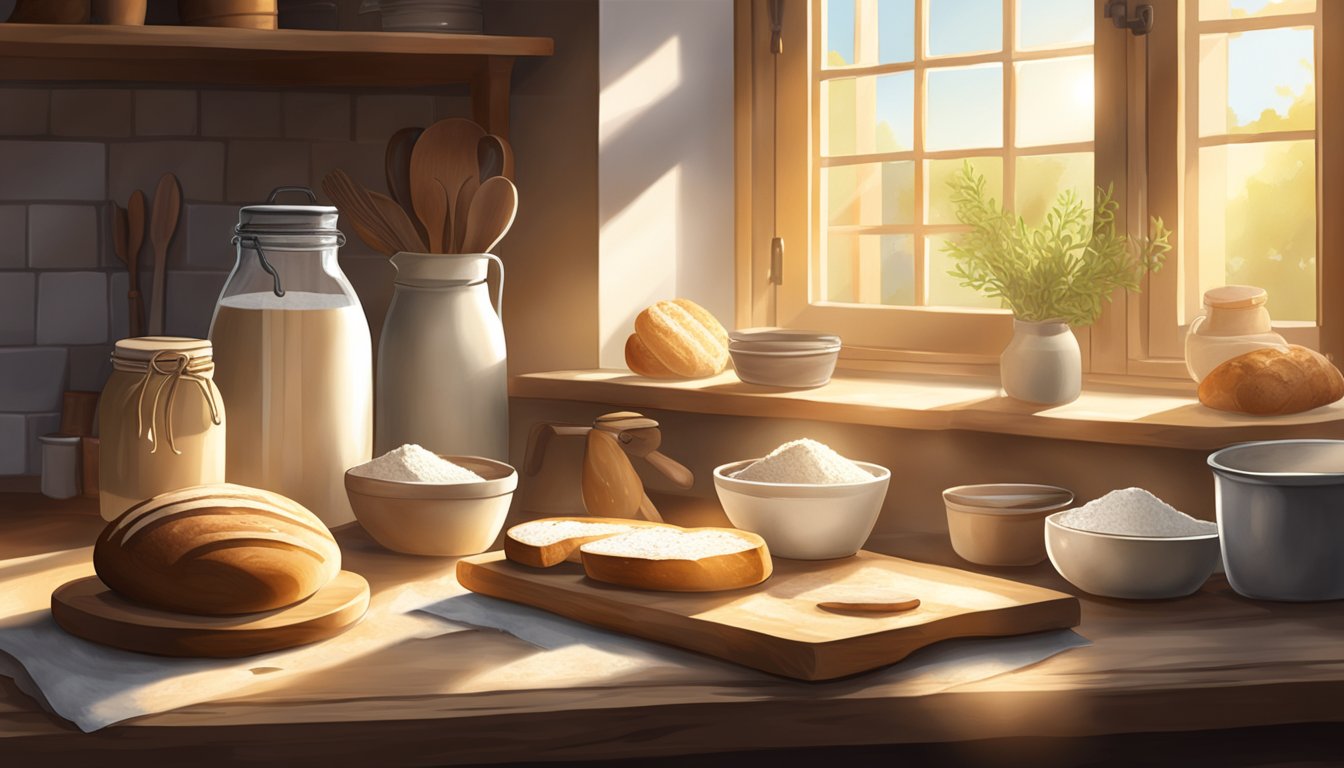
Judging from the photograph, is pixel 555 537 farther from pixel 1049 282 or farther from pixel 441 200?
pixel 1049 282

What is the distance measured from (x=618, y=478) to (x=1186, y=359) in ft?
2.30

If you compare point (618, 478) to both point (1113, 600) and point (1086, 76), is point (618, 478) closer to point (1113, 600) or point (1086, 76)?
point (1113, 600)

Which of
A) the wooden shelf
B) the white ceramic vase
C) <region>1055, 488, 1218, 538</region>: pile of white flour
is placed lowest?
<region>1055, 488, 1218, 538</region>: pile of white flour

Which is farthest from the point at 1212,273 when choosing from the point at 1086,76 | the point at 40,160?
the point at 40,160

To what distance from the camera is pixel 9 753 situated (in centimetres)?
87

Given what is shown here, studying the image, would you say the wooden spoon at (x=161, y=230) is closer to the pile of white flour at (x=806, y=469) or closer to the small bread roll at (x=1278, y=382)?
the pile of white flour at (x=806, y=469)

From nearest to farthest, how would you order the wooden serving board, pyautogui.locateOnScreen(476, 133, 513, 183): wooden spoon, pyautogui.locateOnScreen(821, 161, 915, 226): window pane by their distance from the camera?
the wooden serving board
pyautogui.locateOnScreen(476, 133, 513, 183): wooden spoon
pyautogui.locateOnScreen(821, 161, 915, 226): window pane

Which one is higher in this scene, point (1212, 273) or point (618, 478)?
point (1212, 273)

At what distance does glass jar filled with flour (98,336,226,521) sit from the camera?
54.7 inches

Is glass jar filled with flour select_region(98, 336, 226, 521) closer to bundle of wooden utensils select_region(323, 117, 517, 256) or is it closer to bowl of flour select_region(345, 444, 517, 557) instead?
bowl of flour select_region(345, 444, 517, 557)

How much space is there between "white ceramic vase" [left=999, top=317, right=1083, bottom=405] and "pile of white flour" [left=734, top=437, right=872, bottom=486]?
28 cm

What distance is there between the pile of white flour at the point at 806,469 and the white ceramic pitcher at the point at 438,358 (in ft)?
1.32

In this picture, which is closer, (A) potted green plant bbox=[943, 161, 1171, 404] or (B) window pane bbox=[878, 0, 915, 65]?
(A) potted green plant bbox=[943, 161, 1171, 404]

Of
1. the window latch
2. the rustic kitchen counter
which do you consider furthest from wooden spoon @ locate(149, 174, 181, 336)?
the window latch
